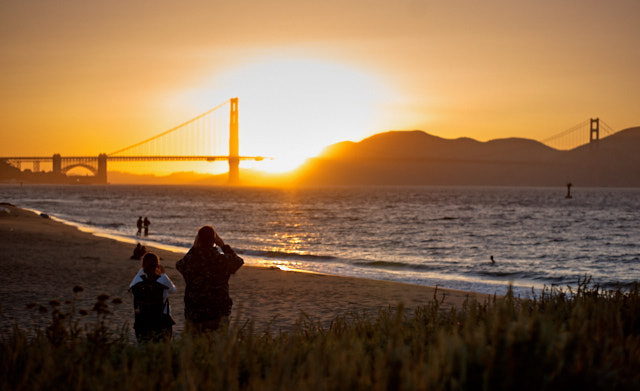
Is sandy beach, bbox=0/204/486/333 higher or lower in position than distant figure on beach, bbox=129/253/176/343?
lower

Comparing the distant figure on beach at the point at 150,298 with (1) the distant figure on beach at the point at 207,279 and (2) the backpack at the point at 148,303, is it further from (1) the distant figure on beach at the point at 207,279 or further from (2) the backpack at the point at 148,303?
(1) the distant figure on beach at the point at 207,279

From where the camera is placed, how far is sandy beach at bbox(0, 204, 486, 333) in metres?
10.2

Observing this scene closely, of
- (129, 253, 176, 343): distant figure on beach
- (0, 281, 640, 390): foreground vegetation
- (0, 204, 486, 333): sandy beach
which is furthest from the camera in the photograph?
(0, 204, 486, 333): sandy beach

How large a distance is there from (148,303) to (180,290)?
24.4ft

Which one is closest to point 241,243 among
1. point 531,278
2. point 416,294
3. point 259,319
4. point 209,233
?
point 531,278

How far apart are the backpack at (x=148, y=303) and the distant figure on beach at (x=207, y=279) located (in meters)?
0.27

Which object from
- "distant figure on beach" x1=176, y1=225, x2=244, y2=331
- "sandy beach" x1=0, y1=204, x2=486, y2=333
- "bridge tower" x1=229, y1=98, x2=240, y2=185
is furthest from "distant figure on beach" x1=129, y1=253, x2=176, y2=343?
"bridge tower" x1=229, y1=98, x2=240, y2=185

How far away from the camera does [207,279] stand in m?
5.71

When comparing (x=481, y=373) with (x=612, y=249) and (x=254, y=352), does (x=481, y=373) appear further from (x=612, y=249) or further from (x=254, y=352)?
(x=612, y=249)

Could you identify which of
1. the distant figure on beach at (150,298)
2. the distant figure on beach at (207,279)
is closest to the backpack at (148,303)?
the distant figure on beach at (150,298)

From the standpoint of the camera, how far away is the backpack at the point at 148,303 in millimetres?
5648

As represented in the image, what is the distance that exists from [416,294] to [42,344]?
10.5m

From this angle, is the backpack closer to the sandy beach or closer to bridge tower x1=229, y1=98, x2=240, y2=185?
the sandy beach

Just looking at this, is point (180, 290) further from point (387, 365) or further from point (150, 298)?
point (387, 365)
